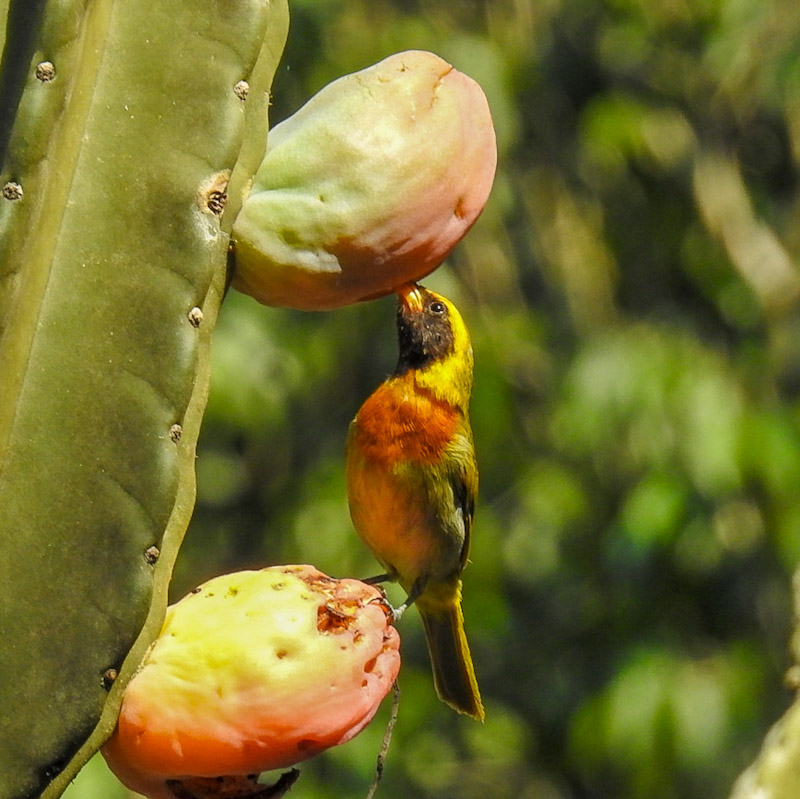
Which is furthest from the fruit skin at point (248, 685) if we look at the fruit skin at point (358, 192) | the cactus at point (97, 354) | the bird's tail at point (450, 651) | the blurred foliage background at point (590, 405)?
the blurred foliage background at point (590, 405)

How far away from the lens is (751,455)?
3471mm

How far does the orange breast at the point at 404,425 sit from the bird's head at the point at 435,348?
0.09ft

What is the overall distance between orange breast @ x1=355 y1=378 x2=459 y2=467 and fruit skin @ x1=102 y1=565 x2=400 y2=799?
124 cm

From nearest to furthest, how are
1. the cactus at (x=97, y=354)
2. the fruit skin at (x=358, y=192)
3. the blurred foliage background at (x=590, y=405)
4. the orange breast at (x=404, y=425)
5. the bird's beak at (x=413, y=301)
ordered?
the cactus at (x=97, y=354), the fruit skin at (x=358, y=192), the bird's beak at (x=413, y=301), the orange breast at (x=404, y=425), the blurred foliage background at (x=590, y=405)

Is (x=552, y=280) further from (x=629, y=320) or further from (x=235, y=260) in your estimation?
(x=235, y=260)

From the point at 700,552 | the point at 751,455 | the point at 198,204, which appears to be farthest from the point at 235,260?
the point at 700,552

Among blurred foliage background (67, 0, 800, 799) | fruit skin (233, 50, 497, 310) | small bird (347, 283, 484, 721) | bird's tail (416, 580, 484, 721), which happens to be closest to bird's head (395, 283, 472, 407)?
small bird (347, 283, 484, 721)

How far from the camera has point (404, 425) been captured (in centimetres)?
254

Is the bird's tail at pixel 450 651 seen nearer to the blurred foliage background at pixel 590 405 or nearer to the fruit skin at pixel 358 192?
the blurred foliage background at pixel 590 405

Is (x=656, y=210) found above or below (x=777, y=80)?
below

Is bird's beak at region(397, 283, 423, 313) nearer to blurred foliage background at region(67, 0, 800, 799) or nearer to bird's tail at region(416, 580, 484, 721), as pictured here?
bird's tail at region(416, 580, 484, 721)

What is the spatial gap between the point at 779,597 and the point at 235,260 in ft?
10.7

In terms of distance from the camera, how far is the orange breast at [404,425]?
2.51 meters

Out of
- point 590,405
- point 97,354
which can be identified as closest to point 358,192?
point 97,354
